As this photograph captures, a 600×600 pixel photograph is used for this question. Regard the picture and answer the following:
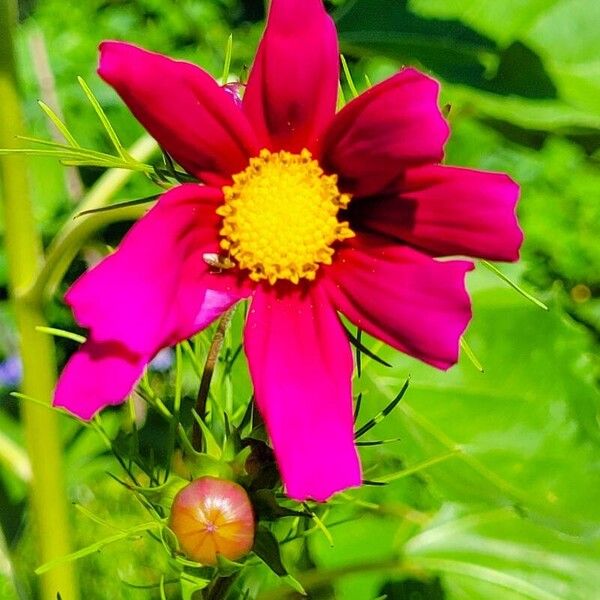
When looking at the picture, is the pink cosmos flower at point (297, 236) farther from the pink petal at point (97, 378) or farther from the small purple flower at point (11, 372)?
the small purple flower at point (11, 372)

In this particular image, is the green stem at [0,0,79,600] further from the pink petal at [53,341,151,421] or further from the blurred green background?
the pink petal at [53,341,151,421]

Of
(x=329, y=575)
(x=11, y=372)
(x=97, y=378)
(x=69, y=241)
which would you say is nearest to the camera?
(x=97, y=378)

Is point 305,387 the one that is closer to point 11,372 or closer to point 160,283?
point 160,283

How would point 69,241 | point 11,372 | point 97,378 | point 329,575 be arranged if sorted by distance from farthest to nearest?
point 11,372, point 329,575, point 69,241, point 97,378

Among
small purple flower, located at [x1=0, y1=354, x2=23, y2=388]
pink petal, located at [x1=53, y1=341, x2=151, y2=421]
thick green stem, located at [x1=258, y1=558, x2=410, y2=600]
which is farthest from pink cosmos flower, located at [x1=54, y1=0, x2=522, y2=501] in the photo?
small purple flower, located at [x1=0, y1=354, x2=23, y2=388]

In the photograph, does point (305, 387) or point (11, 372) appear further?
point (11, 372)

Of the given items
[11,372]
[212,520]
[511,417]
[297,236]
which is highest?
[297,236]

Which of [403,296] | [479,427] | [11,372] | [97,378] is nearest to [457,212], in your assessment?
[403,296]

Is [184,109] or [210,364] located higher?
[184,109]
